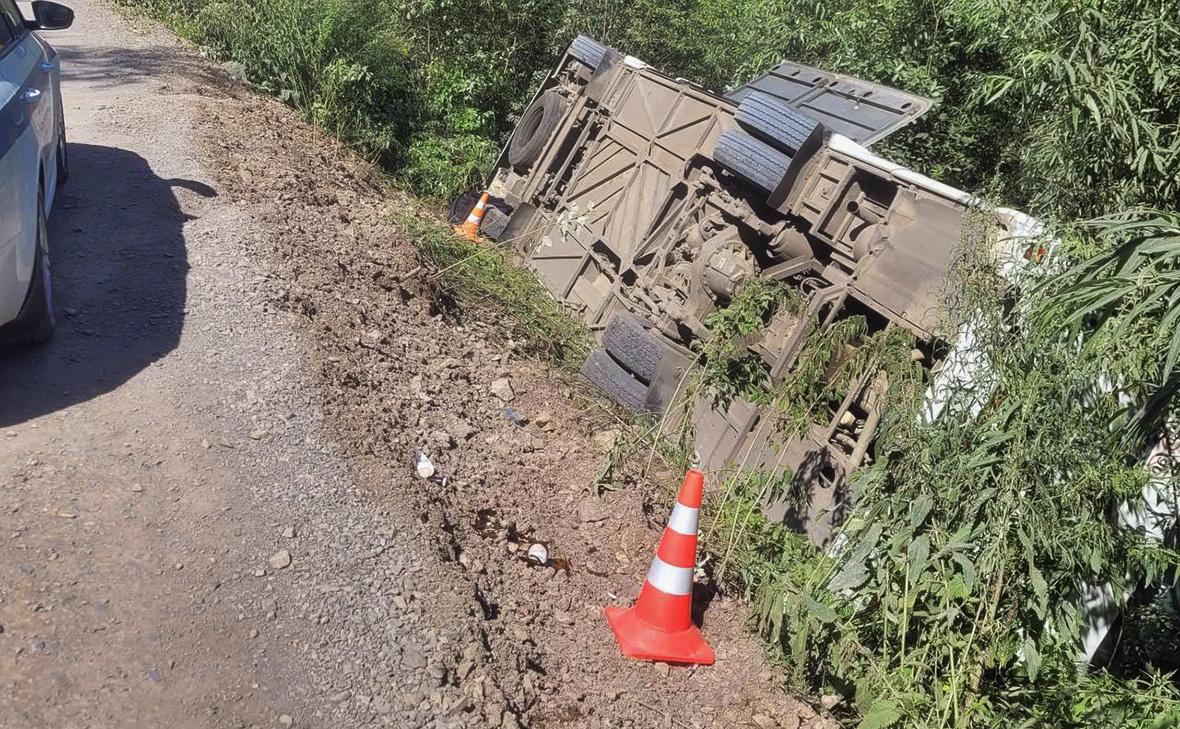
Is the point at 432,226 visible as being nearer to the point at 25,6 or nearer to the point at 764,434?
the point at 764,434

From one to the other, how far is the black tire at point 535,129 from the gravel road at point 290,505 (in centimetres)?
304

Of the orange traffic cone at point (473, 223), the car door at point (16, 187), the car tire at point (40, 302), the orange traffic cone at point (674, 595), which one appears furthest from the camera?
the orange traffic cone at point (473, 223)

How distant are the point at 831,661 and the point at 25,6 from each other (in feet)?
57.6

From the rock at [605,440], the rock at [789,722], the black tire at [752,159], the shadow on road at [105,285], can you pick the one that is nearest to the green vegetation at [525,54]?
the black tire at [752,159]

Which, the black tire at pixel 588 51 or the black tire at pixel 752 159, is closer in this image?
the black tire at pixel 752 159

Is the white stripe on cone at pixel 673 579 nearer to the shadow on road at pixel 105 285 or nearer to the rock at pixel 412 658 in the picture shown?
the rock at pixel 412 658

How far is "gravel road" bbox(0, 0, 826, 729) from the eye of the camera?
3.67 metres

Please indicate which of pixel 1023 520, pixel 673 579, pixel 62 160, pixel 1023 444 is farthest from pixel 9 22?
pixel 1023 520

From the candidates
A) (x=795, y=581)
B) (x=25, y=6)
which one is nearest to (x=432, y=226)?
(x=795, y=581)

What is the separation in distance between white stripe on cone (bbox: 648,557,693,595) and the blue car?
320cm

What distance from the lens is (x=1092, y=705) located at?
403 centimetres

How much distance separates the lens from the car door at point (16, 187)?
4.56 meters

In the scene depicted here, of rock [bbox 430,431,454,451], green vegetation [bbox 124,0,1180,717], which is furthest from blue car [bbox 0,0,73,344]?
green vegetation [bbox 124,0,1180,717]

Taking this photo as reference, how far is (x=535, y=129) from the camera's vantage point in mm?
10531
